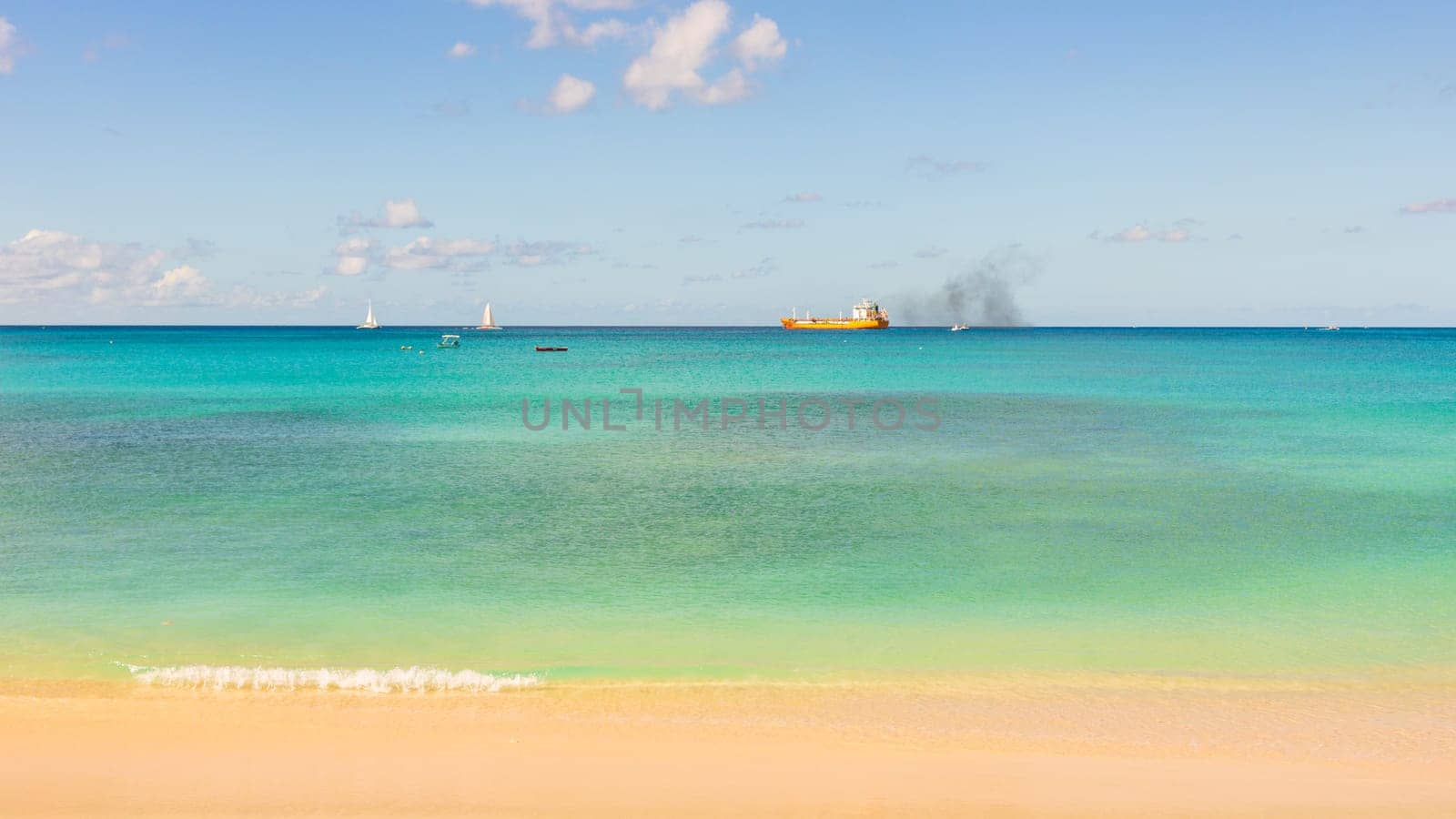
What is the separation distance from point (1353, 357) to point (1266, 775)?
119 m

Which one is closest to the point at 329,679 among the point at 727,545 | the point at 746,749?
the point at 746,749

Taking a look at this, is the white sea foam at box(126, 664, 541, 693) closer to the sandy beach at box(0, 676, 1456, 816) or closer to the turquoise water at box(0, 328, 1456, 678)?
the sandy beach at box(0, 676, 1456, 816)

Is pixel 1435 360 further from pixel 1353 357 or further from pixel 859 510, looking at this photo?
pixel 859 510

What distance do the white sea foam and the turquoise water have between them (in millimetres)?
472

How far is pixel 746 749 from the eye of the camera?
32.7 ft

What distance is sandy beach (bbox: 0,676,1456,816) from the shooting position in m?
8.77

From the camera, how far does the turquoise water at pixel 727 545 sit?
43.5 feet

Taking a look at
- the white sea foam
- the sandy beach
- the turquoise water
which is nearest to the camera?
the sandy beach

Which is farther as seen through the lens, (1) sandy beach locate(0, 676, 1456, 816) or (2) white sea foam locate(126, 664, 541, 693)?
(2) white sea foam locate(126, 664, 541, 693)

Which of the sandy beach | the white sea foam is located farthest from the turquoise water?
the sandy beach

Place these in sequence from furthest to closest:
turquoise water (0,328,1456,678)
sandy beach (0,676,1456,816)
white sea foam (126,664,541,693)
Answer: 1. turquoise water (0,328,1456,678)
2. white sea foam (126,664,541,693)
3. sandy beach (0,676,1456,816)

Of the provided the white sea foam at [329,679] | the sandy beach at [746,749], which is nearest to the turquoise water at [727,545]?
the white sea foam at [329,679]

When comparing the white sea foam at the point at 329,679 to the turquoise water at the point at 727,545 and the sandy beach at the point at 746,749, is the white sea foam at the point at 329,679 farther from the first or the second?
the turquoise water at the point at 727,545

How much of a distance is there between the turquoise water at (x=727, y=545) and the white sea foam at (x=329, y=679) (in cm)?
47
